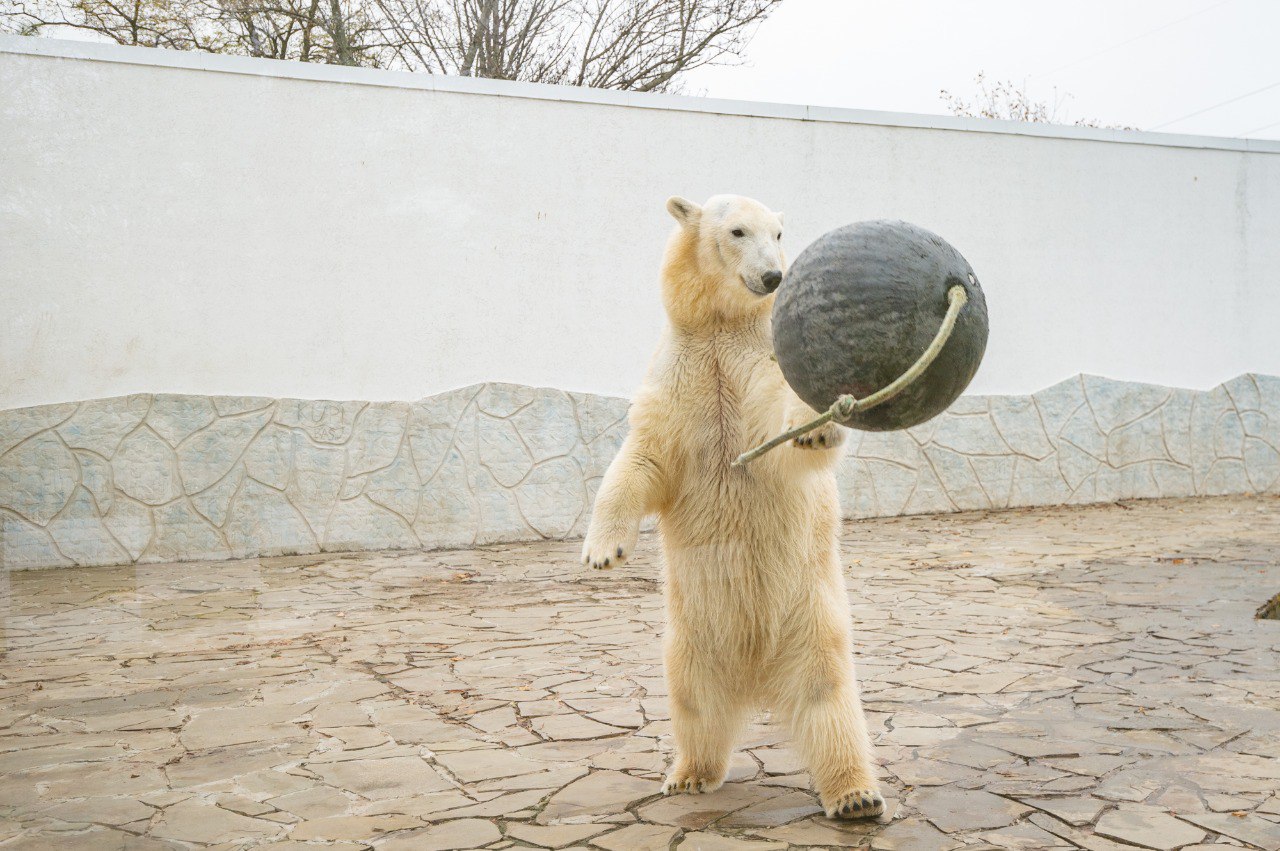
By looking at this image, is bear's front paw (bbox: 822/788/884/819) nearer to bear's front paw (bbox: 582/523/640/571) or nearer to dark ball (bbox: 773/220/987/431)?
bear's front paw (bbox: 582/523/640/571)

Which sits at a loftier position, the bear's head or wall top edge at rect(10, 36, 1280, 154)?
wall top edge at rect(10, 36, 1280, 154)

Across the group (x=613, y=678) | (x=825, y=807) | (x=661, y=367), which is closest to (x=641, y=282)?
(x=613, y=678)

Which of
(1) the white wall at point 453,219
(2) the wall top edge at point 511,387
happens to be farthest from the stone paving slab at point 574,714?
(1) the white wall at point 453,219

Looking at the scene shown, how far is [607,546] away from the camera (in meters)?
2.52

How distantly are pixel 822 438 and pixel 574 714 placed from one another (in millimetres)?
1695

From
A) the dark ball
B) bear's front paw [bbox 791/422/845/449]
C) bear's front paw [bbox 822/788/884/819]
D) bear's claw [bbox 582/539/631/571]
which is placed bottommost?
bear's front paw [bbox 822/788/884/819]

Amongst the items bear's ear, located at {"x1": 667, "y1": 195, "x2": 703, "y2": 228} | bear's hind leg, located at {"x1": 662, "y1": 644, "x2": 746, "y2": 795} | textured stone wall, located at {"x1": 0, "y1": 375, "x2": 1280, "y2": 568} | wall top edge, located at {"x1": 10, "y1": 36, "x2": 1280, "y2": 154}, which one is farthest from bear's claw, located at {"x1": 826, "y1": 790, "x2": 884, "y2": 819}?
wall top edge, located at {"x1": 10, "y1": 36, "x2": 1280, "y2": 154}

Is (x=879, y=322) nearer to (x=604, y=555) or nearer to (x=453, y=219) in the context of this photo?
(x=604, y=555)

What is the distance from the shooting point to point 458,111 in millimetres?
7766

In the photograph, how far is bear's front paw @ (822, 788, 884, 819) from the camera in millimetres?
2486

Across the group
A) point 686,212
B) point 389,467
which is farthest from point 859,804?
point 389,467

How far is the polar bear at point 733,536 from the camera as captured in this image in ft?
8.41

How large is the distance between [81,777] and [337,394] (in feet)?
15.4

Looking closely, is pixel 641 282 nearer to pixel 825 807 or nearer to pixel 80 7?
pixel 825 807
